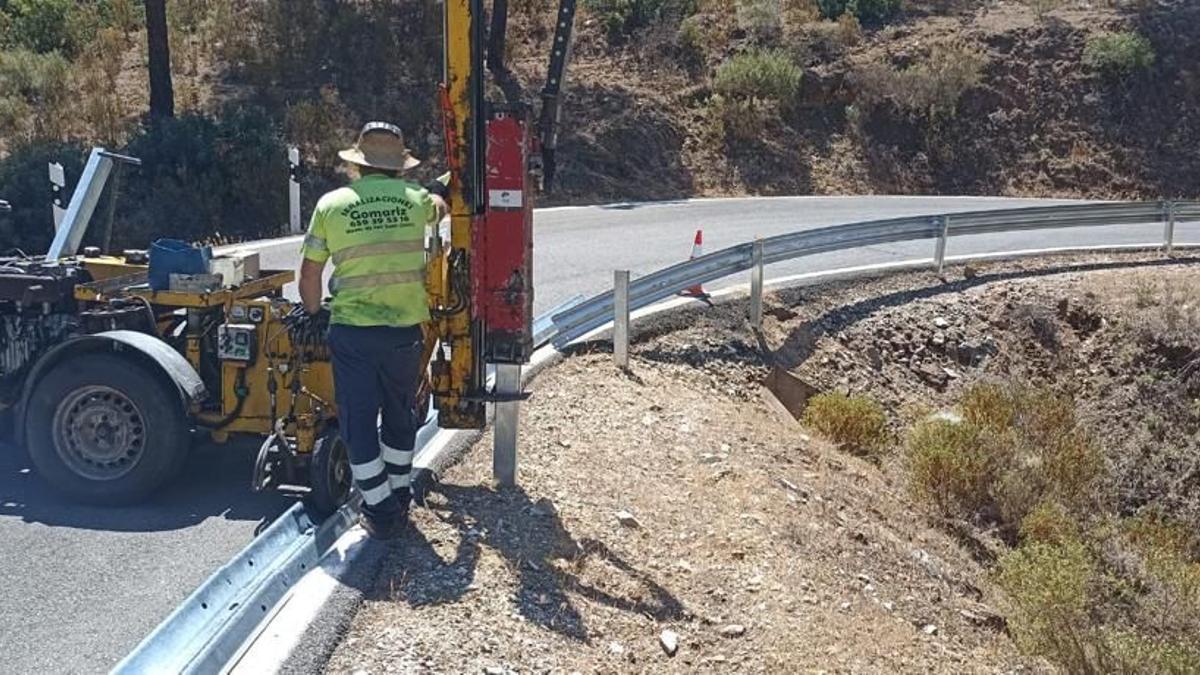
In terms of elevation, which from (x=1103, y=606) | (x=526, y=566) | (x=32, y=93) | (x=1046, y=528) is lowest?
(x=1103, y=606)

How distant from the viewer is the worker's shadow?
16.9 feet

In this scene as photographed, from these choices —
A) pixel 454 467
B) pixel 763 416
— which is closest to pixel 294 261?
pixel 763 416

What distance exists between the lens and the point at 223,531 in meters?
5.97

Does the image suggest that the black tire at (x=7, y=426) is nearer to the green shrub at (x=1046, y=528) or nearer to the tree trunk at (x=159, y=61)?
the green shrub at (x=1046, y=528)

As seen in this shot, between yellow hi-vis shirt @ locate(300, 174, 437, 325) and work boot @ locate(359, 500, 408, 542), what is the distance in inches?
35.1

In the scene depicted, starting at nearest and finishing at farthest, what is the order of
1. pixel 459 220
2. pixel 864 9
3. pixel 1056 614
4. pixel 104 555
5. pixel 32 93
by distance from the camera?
pixel 104 555, pixel 459 220, pixel 1056 614, pixel 32 93, pixel 864 9

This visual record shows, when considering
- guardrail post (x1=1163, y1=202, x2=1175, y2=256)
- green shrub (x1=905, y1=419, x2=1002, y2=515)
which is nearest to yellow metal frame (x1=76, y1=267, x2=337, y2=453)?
green shrub (x1=905, y1=419, x2=1002, y2=515)

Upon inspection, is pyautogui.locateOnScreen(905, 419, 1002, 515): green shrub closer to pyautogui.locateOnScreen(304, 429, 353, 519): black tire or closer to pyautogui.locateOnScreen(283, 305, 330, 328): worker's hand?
pyautogui.locateOnScreen(304, 429, 353, 519): black tire

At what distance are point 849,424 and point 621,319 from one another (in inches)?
86.7

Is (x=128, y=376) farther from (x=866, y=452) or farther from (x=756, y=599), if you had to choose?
(x=866, y=452)

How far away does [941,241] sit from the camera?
45.5 ft

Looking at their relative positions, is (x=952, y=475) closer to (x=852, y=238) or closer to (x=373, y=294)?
(x=852, y=238)

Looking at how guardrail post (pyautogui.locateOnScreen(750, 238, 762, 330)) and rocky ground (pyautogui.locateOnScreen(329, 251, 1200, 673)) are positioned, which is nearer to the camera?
rocky ground (pyautogui.locateOnScreen(329, 251, 1200, 673))

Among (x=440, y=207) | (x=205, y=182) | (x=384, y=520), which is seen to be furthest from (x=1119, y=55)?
(x=384, y=520)
